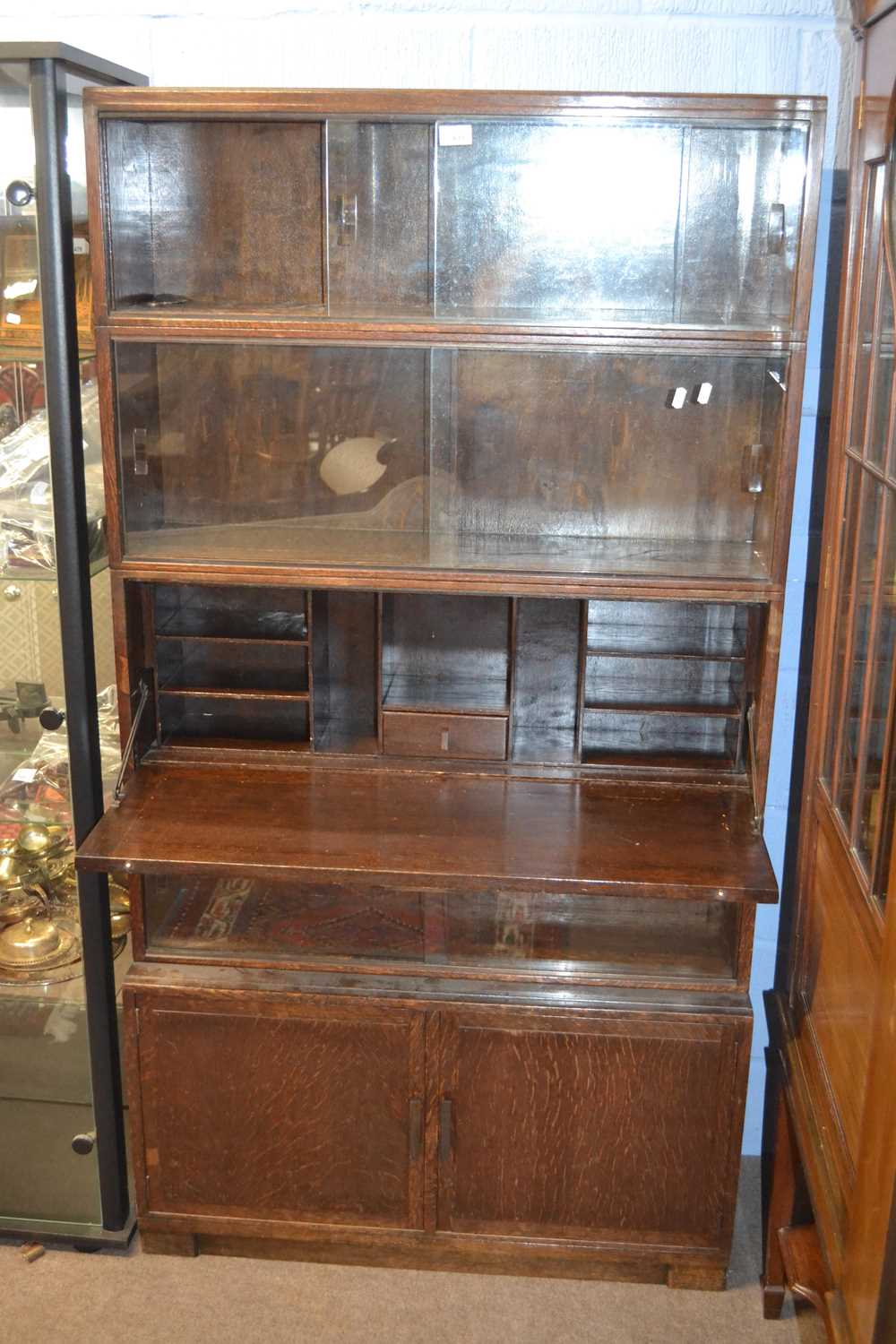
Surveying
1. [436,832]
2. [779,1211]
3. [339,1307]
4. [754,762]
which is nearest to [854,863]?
[754,762]

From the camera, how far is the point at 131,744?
7.38 feet

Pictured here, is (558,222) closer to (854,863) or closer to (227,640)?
(227,640)

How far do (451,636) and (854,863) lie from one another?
2.82ft

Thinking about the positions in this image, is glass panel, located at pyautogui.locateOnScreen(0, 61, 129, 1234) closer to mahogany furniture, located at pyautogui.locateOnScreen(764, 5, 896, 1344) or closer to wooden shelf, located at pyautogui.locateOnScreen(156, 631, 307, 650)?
wooden shelf, located at pyautogui.locateOnScreen(156, 631, 307, 650)

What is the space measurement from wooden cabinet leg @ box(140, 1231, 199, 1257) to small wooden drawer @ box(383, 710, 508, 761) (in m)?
0.94

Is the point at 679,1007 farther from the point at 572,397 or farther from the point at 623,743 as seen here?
the point at 572,397

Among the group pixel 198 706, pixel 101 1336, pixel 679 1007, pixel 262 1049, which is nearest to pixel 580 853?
pixel 679 1007

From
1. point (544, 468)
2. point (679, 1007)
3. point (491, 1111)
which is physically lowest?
point (491, 1111)

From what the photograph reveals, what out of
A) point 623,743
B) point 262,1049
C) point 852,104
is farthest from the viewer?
point 623,743

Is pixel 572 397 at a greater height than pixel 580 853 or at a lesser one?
greater

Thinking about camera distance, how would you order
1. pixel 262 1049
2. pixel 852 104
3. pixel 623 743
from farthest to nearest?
pixel 623 743
pixel 262 1049
pixel 852 104

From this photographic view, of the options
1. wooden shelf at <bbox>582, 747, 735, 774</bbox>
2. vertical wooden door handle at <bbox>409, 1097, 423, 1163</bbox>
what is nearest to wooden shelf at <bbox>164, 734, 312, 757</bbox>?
wooden shelf at <bbox>582, 747, 735, 774</bbox>

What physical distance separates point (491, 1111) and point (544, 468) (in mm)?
1083

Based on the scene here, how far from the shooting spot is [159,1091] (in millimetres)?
2244
